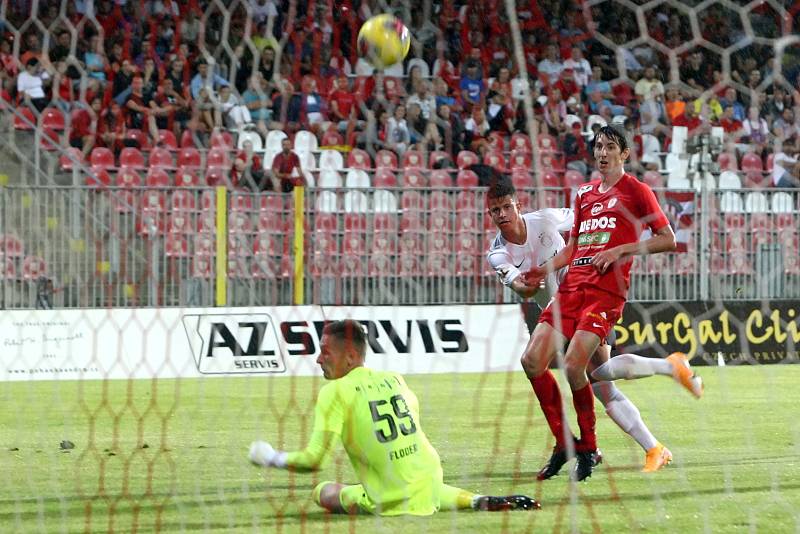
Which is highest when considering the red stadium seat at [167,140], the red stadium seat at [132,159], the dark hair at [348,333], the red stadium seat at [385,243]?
the red stadium seat at [167,140]

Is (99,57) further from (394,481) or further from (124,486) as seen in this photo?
(394,481)

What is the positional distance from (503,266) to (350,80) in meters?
5.92

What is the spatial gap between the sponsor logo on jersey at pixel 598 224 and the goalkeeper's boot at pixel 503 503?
1.70 meters

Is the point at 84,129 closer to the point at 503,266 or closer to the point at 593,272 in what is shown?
the point at 503,266

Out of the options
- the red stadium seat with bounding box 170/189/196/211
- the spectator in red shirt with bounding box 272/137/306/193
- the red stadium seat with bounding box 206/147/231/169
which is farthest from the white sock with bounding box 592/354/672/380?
the red stadium seat with bounding box 170/189/196/211

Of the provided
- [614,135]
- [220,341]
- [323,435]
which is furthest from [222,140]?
[323,435]

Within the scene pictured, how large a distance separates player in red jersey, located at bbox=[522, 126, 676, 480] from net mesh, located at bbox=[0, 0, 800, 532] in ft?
4.52

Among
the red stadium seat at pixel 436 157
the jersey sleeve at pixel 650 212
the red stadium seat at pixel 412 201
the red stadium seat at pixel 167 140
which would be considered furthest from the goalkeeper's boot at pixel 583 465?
the red stadium seat at pixel 412 201

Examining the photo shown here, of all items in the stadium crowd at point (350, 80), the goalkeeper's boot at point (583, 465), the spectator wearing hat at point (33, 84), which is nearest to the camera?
the goalkeeper's boot at point (583, 465)

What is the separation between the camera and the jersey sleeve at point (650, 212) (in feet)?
21.0

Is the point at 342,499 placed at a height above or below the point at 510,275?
below

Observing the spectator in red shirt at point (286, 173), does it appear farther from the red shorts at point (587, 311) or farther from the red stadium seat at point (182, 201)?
the red shorts at point (587, 311)

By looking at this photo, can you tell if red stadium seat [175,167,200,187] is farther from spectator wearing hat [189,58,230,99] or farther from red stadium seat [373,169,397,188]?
red stadium seat [373,169,397,188]

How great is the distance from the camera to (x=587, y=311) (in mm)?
6438
